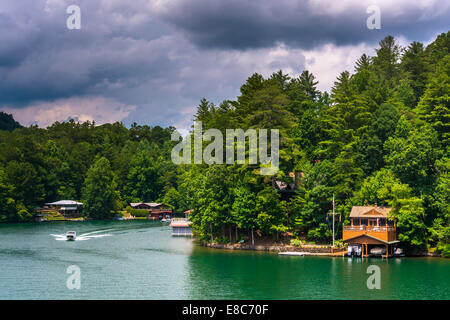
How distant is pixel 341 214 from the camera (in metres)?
63.3

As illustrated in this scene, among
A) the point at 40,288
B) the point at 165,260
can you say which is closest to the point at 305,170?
the point at 165,260

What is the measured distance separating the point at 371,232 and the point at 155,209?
90.5m

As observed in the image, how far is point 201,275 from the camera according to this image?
4869 cm

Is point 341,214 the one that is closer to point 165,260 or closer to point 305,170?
point 305,170

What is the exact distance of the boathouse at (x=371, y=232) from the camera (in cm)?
5781

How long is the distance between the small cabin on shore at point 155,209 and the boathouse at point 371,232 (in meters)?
84.3

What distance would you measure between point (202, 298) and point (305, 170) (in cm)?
3023

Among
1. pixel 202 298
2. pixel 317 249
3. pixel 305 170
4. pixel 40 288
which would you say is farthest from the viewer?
pixel 305 170

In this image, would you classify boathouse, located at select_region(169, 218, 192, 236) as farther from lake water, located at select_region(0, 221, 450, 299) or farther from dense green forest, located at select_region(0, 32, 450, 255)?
lake water, located at select_region(0, 221, 450, 299)

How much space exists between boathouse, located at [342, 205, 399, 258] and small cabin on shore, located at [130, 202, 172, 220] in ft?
277

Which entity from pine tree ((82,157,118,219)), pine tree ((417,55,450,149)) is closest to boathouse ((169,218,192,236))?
pine tree ((417,55,450,149))

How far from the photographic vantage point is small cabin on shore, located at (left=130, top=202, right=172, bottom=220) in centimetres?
13925

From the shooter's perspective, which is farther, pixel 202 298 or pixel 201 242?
pixel 201 242

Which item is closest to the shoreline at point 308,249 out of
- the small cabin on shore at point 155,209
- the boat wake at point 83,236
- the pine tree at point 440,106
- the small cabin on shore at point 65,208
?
the pine tree at point 440,106
